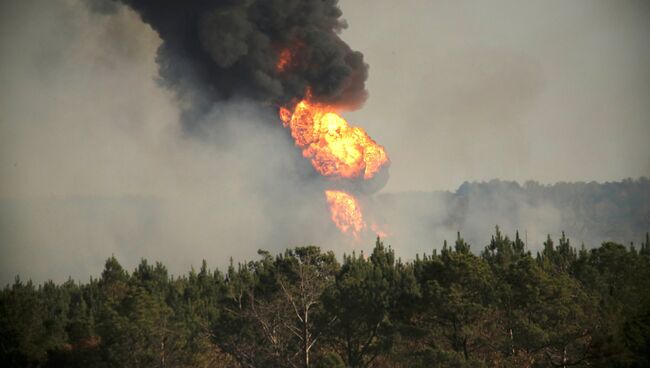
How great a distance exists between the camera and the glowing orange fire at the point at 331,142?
136 meters

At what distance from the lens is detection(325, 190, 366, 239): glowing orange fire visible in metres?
137

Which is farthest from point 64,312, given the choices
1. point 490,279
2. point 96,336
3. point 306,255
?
point 490,279

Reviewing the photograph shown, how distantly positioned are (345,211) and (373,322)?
72684mm

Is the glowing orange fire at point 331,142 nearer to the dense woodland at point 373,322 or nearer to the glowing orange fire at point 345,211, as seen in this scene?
the glowing orange fire at point 345,211

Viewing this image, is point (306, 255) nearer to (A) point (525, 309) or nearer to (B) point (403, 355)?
(B) point (403, 355)

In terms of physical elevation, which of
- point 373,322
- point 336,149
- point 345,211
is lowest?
point 373,322

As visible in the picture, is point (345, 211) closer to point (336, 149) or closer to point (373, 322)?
point (336, 149)

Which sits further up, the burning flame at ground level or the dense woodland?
the burning flame at ground level

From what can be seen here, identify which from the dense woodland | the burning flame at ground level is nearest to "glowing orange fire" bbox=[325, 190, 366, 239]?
the burning flame at ground level

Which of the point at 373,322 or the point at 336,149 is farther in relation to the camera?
the point at 336,149

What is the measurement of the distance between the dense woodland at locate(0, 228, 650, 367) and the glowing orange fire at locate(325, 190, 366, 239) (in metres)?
57.0

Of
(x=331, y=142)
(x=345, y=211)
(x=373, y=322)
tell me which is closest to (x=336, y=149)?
(x=331, y=142)

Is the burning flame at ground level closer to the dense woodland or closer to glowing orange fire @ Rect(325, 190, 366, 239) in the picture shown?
glowing orange fire @ Rect(325, 190, 366, 239)

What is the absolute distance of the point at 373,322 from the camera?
66188mm
